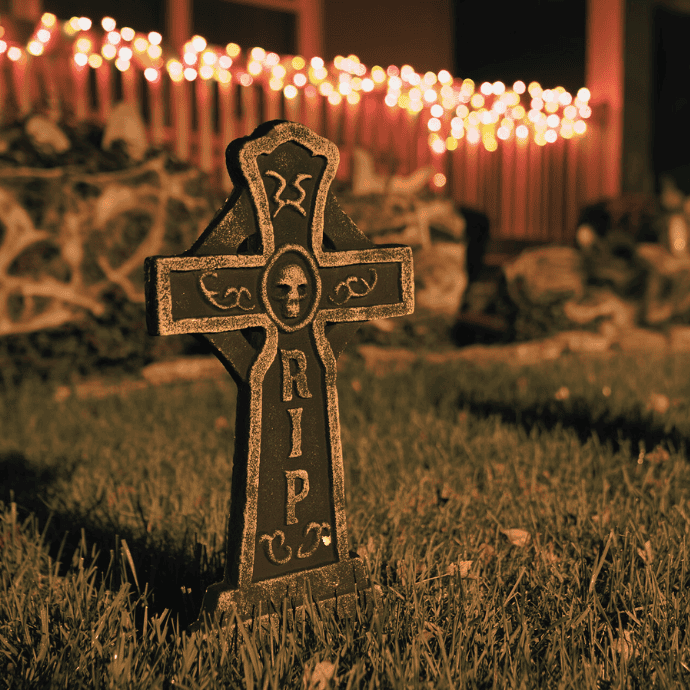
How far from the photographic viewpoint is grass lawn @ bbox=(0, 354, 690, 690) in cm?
181

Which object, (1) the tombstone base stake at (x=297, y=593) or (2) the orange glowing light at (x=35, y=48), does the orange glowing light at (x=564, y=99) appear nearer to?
(2) the orange glowing light at (x=35, y=48)

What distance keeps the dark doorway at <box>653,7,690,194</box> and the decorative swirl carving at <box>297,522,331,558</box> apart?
37.8ft

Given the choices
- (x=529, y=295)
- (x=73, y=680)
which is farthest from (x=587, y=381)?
(x=73, y=680)

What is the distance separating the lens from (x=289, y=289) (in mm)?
2049

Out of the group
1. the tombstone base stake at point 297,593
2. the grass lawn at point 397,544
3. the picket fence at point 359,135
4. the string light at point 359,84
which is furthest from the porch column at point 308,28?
the tombstone base stake at point 297,593

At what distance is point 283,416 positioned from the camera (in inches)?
82.0

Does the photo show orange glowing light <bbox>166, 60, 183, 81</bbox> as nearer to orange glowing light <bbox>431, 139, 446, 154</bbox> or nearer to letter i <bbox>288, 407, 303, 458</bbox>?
orange glowing light <bbox>431, 139, 446, 154</bbox>

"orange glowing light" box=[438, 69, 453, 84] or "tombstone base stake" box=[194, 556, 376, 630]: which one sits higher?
"orange glowing light" box=[438, 69, 453, 84]

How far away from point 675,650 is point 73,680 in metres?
1.35

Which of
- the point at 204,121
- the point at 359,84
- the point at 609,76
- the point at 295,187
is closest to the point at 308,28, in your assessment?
the point at 359,84

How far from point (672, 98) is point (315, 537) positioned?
40.0 ft

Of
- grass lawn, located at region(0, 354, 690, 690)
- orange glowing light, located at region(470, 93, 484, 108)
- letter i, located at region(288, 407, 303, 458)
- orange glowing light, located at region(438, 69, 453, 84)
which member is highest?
orange glowing light, located at region(438, 69, 453, 84)

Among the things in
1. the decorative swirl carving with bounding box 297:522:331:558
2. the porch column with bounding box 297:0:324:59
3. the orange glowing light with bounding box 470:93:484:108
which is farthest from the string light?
the decorative swirl carving with bounding box 297:522:331:558

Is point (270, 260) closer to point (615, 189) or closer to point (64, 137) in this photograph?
point (64, 137)
